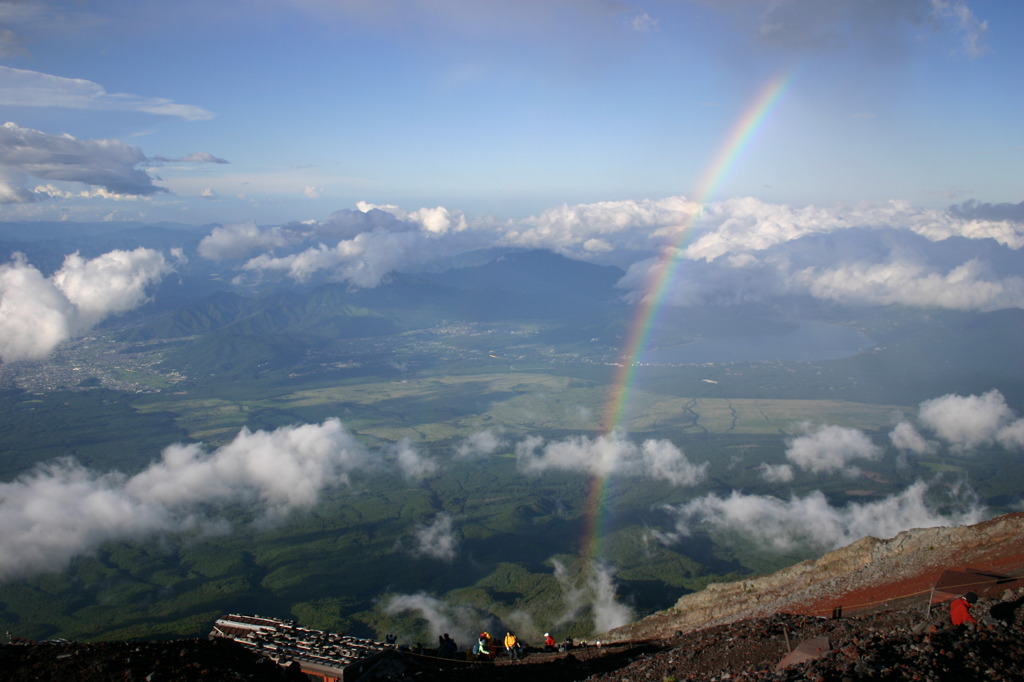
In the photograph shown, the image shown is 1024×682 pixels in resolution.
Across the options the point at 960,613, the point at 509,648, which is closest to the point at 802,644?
the point at 960,613

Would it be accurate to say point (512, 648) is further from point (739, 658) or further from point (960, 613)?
point (960, 613)

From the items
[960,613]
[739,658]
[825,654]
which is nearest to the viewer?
[825,654]

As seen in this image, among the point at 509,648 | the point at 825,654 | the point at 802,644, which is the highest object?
the point at 825,654

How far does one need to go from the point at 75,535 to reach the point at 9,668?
145m

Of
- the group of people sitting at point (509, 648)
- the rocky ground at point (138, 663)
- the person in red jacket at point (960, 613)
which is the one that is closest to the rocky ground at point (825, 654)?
the person in red jacket at point (960, 613)

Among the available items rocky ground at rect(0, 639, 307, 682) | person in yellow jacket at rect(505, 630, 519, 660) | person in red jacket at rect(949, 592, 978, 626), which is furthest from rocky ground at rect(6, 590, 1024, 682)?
person in yellow jacket at rect(505, 630, 519, 660)

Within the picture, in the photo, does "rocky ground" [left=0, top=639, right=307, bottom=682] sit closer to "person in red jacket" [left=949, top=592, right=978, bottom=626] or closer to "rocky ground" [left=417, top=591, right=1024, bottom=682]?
"rocky ground" [left=417, top=591, right=1024, bottom=682]

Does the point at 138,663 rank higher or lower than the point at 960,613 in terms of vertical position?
lower

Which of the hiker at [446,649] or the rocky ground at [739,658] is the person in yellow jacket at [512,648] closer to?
the rocky ground at [739,658]

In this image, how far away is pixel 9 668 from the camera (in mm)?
18531

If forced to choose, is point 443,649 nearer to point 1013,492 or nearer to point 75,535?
point 75,535

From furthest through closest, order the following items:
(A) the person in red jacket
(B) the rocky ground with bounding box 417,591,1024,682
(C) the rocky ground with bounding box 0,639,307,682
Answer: (C) the rocky ground with bounding box 0,639,307,682 < (A) the person in red jacket < (B) the rocky ground with bounding box 417,591,1024,682

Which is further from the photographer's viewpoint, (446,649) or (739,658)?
(446,649)

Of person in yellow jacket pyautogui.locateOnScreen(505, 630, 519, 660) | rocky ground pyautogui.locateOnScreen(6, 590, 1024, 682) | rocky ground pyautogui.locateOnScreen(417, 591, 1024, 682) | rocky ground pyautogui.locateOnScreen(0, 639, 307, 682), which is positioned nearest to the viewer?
rocky ground pyautogui.locateOnScreen(417, 591, 1024, 682)
